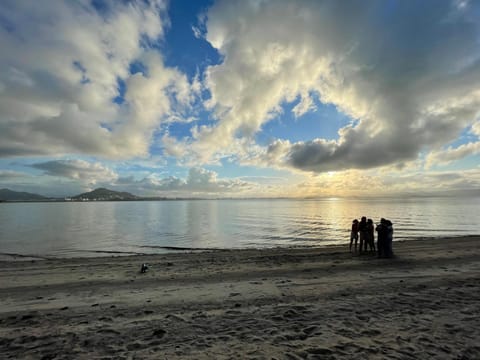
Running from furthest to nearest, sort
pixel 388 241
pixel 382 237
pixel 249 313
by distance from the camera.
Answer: pixel 382 237
pixel 388 241
pixel 249 313

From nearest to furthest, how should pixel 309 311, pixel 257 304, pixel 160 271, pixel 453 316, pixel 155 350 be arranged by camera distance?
pixel 155 350, pixel 453 316, pixel 309 311, pixel 257 304, pixel 160 271

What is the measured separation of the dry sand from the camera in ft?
16.7

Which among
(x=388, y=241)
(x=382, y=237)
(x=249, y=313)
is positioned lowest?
(x=249, y=313)

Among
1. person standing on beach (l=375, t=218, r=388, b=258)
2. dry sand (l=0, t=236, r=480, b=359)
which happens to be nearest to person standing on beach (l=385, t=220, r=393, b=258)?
person standing on beach (l=375, t=218, r=388, b=258)

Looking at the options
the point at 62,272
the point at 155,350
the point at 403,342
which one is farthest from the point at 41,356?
the point at 62,272

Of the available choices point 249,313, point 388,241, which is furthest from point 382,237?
point 249,313

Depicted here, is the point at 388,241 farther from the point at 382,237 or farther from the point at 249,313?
Result: the point at 249,313

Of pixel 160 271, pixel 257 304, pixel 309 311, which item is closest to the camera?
pixel 309 311

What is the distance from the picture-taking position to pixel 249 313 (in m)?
6.87

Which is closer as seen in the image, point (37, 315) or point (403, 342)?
point (403, 342)

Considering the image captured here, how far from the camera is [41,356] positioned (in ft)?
16.2

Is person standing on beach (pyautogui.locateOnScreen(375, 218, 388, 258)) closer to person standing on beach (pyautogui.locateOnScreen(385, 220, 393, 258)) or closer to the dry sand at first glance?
person standing on beach (pyautogui.locateOnScreen(385, 220, 393, 258))

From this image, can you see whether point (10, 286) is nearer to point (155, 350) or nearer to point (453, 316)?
point (155, 350)

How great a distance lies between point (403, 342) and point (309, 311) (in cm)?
227
